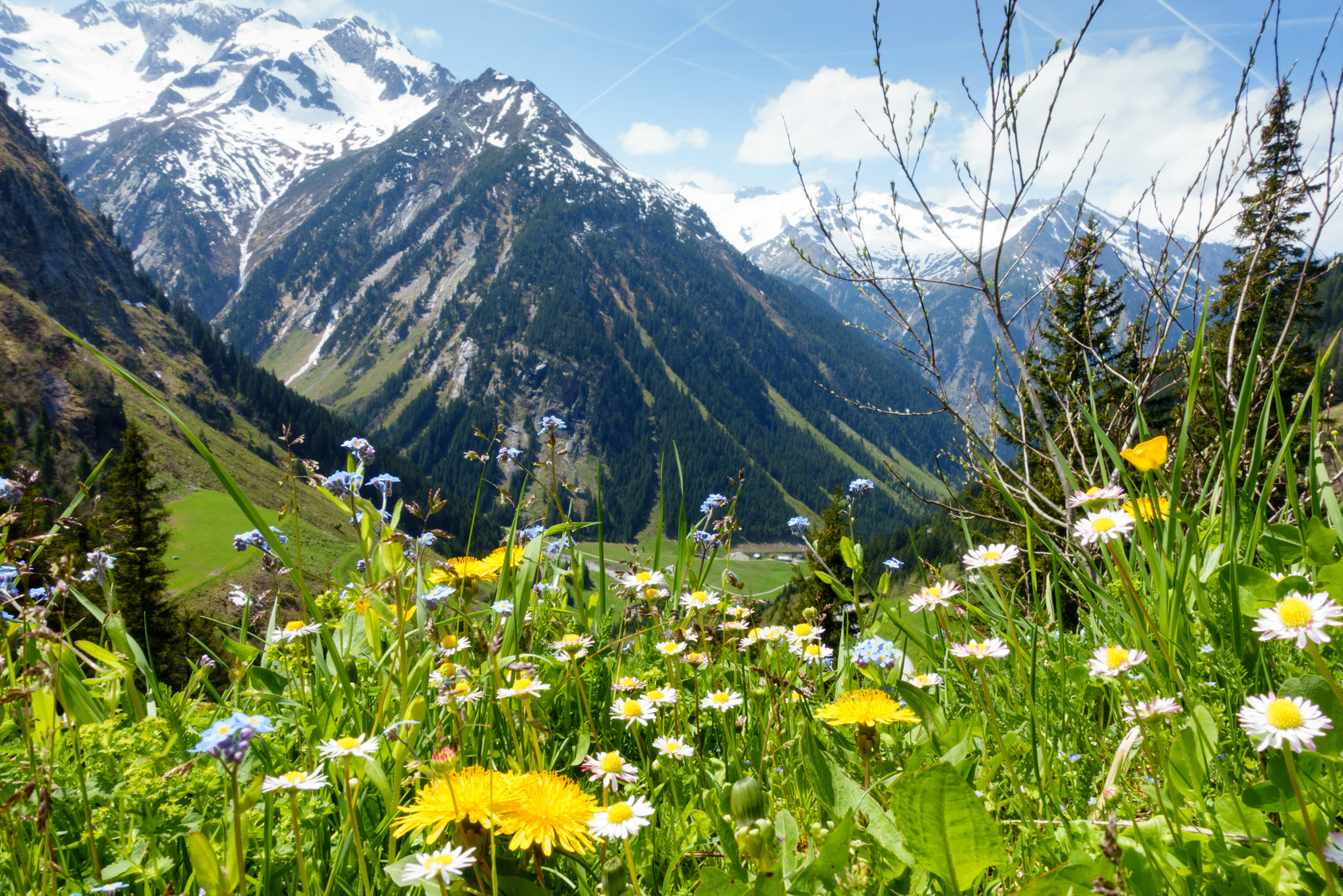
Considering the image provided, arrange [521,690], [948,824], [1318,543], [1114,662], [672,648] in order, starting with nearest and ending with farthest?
[948,824] → [1114,662] → [521,690] → [1318,543] → [672,648]

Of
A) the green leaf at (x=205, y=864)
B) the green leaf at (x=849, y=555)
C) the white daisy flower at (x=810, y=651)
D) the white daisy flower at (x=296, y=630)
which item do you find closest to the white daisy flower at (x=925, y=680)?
the white daisy flower at (x=810, y=651)

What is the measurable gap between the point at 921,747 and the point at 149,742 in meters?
2.34

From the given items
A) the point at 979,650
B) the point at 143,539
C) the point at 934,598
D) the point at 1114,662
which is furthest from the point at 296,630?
the point at 143,539

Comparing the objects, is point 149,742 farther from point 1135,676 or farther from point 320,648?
point 1135,676

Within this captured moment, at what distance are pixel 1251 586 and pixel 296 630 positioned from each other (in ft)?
10.7

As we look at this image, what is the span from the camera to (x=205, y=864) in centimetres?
104

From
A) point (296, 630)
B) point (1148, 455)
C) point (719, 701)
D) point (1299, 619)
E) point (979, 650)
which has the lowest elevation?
point (296, 630)

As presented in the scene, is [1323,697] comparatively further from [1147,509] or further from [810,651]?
[810,651]

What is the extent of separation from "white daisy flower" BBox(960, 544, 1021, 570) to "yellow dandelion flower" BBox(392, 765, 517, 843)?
1.29 metres

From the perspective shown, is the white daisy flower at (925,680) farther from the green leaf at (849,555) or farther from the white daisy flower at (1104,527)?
the white daisy flower at (1104,527)

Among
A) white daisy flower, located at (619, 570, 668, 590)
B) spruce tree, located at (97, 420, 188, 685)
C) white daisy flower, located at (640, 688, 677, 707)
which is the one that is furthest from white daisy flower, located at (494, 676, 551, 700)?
spruce tree, located at (97, 420, 188, 685)

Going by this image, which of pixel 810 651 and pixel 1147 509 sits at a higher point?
pixel 1147 509

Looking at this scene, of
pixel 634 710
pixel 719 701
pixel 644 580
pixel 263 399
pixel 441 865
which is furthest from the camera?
pixel 263 399

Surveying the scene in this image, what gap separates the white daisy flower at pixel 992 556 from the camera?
5.56 feet
